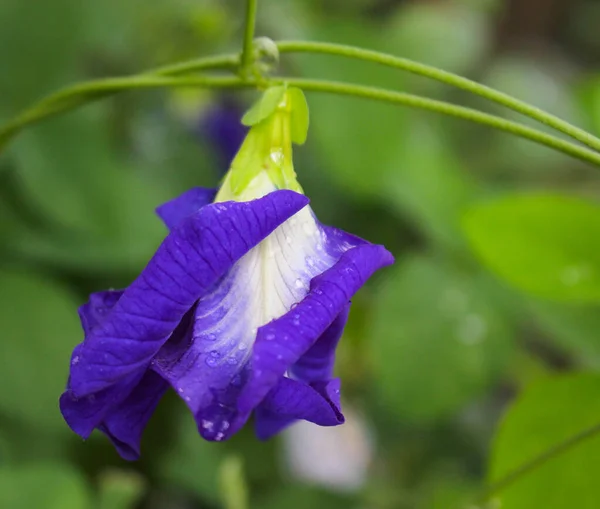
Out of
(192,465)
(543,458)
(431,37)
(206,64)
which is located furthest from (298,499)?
(431,37)

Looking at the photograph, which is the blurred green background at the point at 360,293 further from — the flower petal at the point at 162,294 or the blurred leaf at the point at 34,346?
the flower petal at the point at 162,294

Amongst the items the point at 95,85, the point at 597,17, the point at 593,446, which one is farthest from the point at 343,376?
the point at 597,17

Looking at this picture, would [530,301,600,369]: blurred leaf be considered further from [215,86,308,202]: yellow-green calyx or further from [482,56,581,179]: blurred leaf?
[482,56,581,179]: blurred leaf

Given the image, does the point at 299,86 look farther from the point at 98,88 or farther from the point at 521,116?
the point at 521,116

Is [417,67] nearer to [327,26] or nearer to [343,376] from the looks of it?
[327,26]

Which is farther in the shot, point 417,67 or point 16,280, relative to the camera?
point 16,280
